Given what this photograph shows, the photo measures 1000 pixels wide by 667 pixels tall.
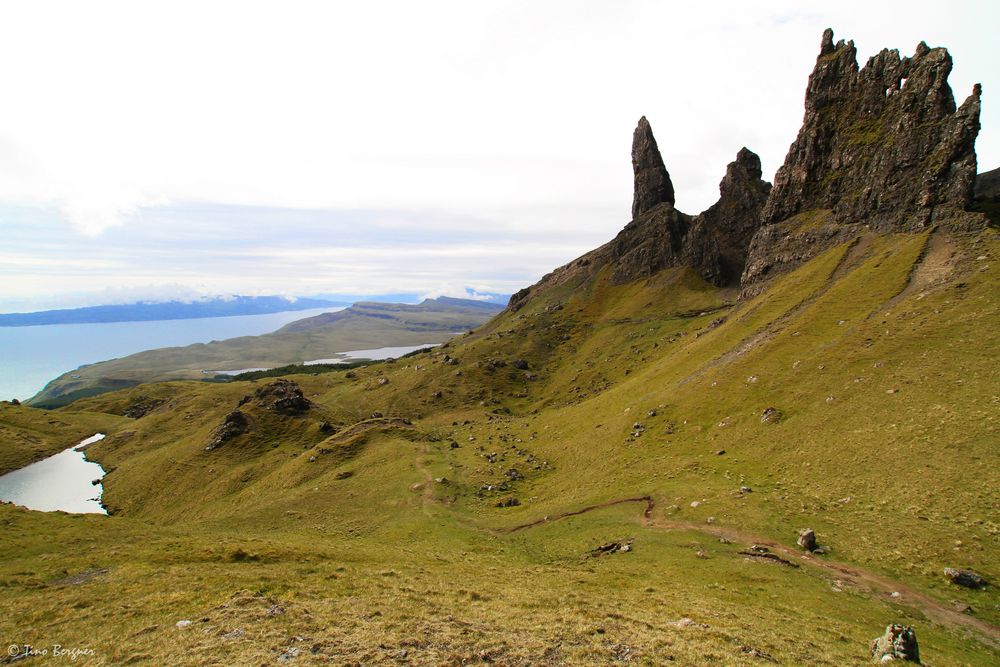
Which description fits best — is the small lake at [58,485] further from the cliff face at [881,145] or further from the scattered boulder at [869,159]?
the cliff face at [881,145]

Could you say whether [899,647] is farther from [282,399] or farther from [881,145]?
[282,399]

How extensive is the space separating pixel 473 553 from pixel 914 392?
156 ft

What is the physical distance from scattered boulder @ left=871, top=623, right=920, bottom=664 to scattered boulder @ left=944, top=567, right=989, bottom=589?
38.7 feet

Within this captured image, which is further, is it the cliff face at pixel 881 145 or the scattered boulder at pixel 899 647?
the cliff face at pixel 881 145

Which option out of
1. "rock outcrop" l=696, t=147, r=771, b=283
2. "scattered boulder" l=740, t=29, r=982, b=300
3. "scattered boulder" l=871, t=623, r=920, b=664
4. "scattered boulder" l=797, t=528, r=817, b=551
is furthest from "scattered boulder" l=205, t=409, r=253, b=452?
"rock outcrop" l=696, t=147, r=771, b=283

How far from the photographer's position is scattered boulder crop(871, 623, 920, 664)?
20.5 m

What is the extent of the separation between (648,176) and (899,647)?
191574 millimetres

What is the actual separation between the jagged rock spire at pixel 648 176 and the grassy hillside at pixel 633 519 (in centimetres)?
10201

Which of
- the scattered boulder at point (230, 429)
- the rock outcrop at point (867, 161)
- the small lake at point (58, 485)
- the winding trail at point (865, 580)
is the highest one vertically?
the rock outcrop at point (867, 161)

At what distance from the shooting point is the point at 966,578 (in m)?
27.9

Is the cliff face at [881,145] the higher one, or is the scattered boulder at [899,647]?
the cliff face at [881,145]

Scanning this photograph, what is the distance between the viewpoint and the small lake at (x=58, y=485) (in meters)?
88.1

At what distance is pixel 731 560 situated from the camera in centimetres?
3431

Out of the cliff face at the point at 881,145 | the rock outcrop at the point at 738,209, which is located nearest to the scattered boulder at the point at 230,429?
the cliff face at the point at 881,145
